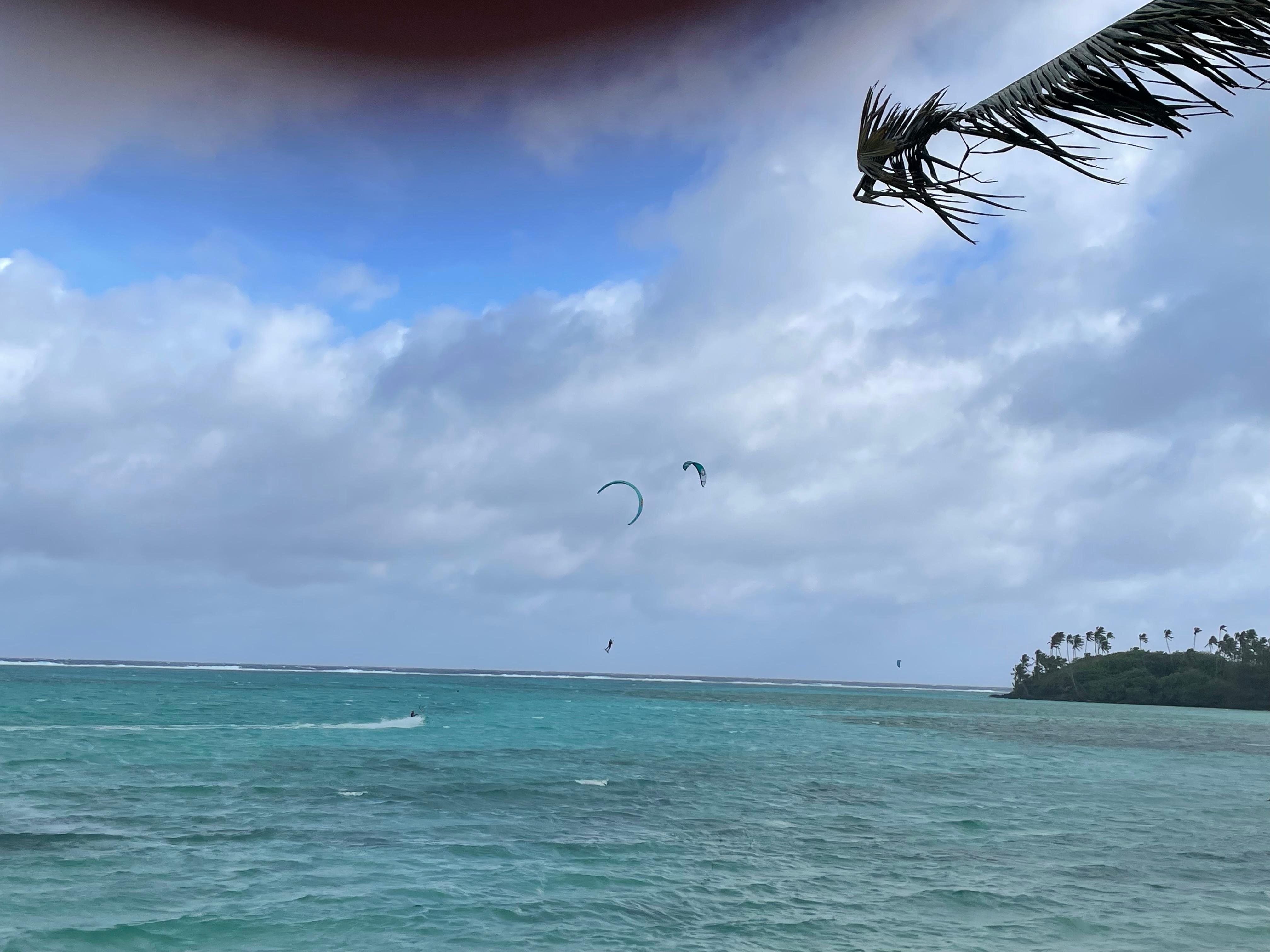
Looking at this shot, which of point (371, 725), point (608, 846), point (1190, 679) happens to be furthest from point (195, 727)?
point (1190, 679)

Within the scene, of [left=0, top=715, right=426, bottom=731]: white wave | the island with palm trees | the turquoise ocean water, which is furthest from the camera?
the island with palm trees

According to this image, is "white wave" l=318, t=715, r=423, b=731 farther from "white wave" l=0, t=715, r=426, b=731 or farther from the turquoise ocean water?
the turquoise ocean water

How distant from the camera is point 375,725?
66.2m

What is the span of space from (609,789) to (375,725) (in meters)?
36.0

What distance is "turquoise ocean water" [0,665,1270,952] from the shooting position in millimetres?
18016

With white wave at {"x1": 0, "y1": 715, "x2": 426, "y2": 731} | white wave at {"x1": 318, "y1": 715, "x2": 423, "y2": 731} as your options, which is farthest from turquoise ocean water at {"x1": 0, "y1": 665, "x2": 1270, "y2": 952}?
white wave at {"x1": 318, "y1": 715, "x2": 423, "y2": 731}

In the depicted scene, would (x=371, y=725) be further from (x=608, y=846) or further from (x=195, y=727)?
(x=608, y=846)

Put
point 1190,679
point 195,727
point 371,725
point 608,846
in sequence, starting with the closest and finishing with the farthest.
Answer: point 608,846 → point 195,727 → point 371,725 → point 1190,679

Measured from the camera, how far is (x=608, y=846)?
2483cm

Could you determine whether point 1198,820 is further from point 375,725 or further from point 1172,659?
point 1172,659

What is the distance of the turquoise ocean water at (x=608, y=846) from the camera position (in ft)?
59.1

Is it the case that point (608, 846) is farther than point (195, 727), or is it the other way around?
point (195, 727)

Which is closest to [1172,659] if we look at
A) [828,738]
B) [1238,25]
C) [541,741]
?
[828,738]

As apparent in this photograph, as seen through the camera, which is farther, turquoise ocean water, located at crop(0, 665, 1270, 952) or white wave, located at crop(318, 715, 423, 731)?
white wave, located at crop(318, 715, 423, 731)
